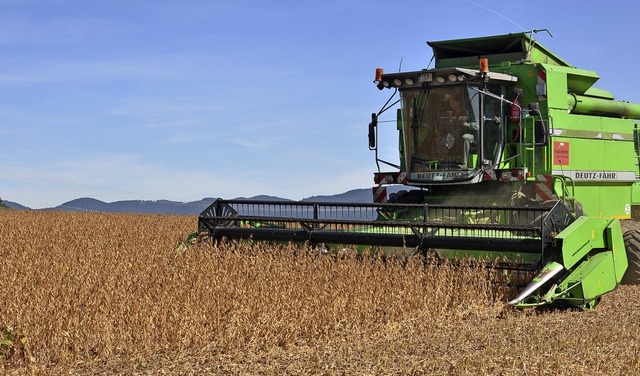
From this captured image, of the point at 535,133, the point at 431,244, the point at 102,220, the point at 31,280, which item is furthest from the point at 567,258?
the point at 102,220

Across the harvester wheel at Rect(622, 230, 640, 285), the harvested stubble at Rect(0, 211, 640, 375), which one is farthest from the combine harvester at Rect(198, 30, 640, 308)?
the harvested stubble at Rect(0, 211, 640, 375)

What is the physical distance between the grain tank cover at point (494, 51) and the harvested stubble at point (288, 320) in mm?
3027

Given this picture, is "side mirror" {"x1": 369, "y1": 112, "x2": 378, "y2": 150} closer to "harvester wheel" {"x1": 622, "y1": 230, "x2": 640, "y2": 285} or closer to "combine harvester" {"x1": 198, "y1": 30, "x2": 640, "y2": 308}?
"combine harvester" {"x1": 198, "y1": 30, "x2": 640, "y2": 308}

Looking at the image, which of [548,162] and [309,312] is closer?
[309,312]

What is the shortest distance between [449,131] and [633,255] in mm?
2254

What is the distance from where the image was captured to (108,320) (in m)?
5.50

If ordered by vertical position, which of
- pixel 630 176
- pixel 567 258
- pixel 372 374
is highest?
pixel 630 176

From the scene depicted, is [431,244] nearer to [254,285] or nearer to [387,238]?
[387,238]

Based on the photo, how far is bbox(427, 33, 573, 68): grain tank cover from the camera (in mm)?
9688

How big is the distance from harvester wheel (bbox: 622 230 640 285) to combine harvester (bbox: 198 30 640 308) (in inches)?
0.4

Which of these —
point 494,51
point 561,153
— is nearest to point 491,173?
point 561,153

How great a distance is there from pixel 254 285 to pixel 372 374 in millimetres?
2365

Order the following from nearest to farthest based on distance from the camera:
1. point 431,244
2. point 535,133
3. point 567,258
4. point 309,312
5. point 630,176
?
point 309,312 < point 567,258 < point 431,244 < point 535,133 < point 630,176

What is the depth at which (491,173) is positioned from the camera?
9.04 meters
